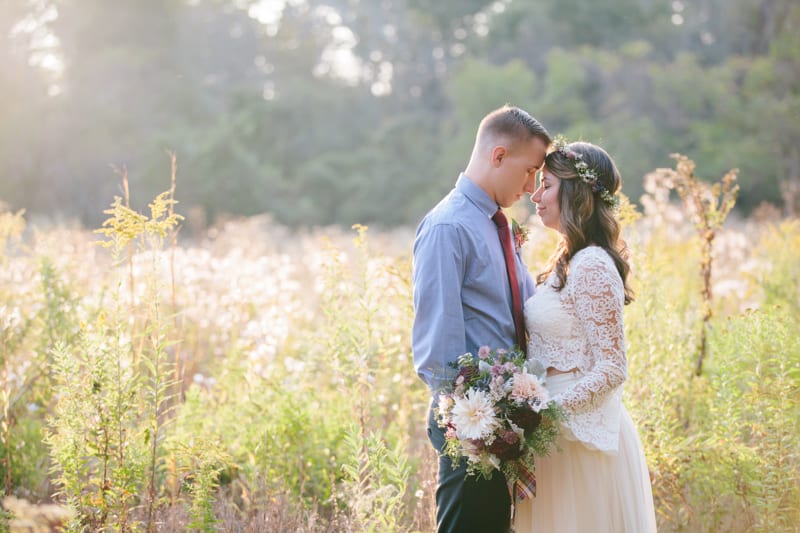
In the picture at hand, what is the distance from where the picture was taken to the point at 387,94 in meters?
33.5

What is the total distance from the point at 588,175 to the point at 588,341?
0.71m

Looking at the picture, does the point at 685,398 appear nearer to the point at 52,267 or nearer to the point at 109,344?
the point at 109,344

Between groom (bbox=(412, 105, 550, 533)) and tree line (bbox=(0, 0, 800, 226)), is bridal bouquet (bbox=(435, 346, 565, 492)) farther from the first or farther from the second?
tree line (bbox=(0, 0, 800, 226))

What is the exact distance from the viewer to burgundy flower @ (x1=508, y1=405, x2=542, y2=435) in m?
2.74

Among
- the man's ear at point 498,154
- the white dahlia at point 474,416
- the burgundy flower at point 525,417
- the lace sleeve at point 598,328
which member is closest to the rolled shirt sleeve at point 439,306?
the white dahlia at point 474,416

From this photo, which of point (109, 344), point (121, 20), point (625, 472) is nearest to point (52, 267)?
point (109, 344)

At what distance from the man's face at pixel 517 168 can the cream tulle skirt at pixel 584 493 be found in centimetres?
80

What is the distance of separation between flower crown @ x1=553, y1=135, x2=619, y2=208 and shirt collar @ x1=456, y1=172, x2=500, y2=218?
41 centimetres

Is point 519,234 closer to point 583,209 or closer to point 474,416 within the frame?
point 583,209

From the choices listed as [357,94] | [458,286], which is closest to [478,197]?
[458,286]

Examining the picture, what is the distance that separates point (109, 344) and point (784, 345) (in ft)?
10.5

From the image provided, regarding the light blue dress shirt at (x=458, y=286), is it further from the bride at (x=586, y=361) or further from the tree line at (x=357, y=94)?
the tree line at (x=357, y=94)

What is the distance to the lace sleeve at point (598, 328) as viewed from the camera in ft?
9.77

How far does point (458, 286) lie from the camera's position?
2930 mm
